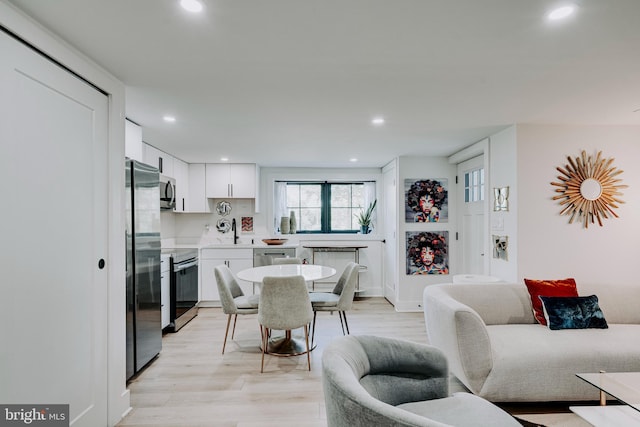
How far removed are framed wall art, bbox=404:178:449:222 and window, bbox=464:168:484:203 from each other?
1.01ft

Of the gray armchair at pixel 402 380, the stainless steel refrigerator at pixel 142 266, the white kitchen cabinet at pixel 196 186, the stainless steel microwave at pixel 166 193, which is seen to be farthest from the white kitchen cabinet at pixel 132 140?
the gray armchair at pixel 402 380

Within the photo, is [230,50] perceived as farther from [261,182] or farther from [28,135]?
[261,182]

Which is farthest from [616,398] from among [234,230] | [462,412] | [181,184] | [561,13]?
[181,184]

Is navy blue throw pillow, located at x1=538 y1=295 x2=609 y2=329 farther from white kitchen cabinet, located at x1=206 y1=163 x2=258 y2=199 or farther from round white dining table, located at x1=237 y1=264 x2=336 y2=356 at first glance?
white kitchen cabinet, located at x1=206 y1=163 x2=258 y2=199

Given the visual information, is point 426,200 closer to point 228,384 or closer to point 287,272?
point 287,272

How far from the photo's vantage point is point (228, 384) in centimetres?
265

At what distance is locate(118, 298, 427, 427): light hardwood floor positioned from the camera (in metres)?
2.20

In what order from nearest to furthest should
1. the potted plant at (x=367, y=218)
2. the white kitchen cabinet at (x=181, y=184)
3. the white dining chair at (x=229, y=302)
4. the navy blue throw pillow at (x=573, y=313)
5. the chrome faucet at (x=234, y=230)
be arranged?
the navy blue throw pillow at (x=573, y=313) < the white dining chair at (x=229, y=302) < the white kitchen cabinet at (x=181, y=184) < the chrome faucet at (x=234, y=230) < the potted plant at (x=367, y=218)

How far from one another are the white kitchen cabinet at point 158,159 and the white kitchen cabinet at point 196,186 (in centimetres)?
65

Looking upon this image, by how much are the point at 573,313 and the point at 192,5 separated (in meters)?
3.24

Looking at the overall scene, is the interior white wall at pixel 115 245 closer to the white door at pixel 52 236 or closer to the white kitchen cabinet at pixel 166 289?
the white door at pixel 52 236

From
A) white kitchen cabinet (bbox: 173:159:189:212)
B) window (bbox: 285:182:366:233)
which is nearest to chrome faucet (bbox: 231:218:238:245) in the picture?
white kitchen cabinet (bbox: 173:159:189:212)

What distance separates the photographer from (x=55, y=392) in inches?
66.1

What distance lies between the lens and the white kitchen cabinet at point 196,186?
17.5 ft
